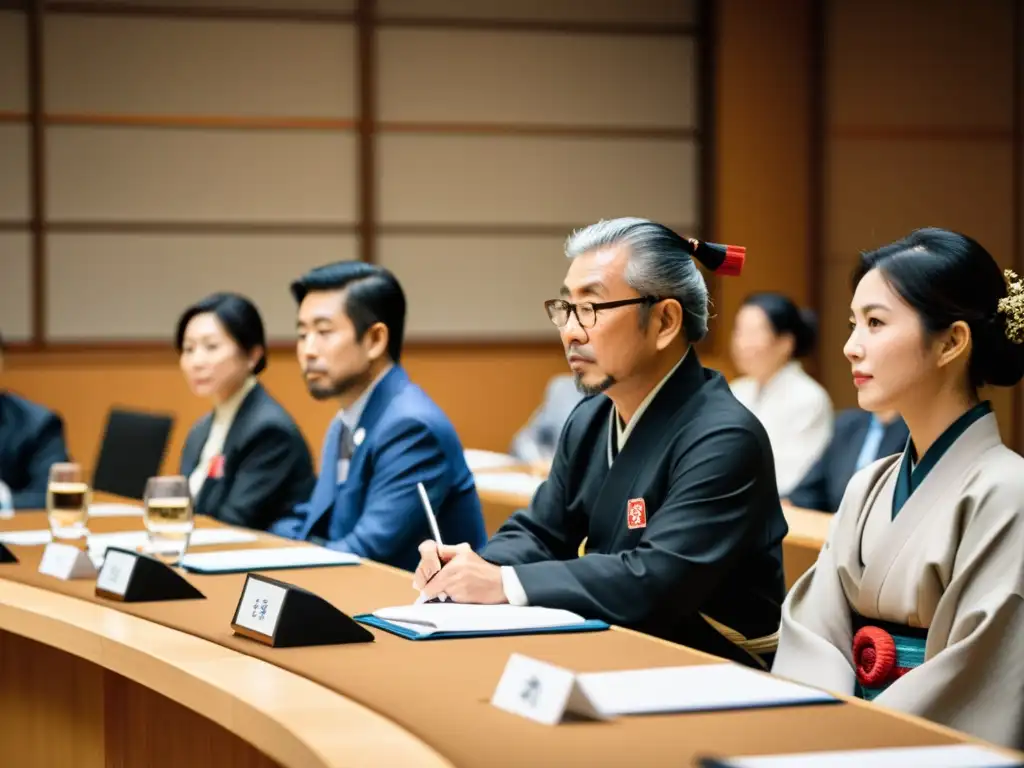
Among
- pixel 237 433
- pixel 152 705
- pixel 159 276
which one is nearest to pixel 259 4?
pixel 159 276

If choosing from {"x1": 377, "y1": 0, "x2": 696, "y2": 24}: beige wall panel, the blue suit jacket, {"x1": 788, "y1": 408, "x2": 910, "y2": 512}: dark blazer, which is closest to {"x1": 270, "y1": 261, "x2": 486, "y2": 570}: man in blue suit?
the blue suit jacket

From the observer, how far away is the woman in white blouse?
568 cm

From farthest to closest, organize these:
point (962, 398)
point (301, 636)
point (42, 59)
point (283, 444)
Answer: point (42, 59) < point (283, 444) < point (962, 398) < point (301, 636)

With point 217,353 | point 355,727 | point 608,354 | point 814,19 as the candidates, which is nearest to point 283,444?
point 217,353

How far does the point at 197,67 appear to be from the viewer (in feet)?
22.5

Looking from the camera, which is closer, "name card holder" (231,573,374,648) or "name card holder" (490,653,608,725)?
"name card holder" (490,653,608,725)

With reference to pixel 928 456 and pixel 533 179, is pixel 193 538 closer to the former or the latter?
pixel 928 456

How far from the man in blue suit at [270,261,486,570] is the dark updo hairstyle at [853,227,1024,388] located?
4.31 ft

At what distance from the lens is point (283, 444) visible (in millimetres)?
3791

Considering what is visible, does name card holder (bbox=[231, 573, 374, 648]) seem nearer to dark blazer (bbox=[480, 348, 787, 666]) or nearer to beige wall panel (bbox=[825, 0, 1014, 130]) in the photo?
dark blazer (bbox=[480, 348, 787, 666])

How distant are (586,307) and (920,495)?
62 centimetres

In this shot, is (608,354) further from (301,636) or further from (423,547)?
(301,636)

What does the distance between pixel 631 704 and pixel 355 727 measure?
0.91ft

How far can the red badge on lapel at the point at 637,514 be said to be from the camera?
2.27 meters
